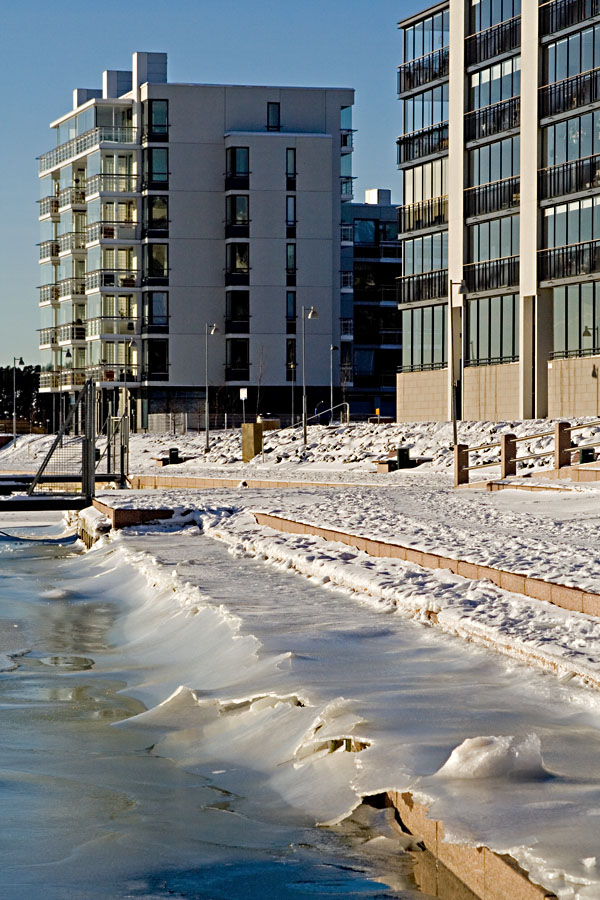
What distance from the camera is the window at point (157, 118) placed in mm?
89750

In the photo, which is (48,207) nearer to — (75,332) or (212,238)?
(75,332)

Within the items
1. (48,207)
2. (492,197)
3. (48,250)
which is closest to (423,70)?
(492,197)

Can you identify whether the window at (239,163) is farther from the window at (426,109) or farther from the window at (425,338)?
the window at (425,338)

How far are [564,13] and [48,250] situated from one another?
5849 centimetres

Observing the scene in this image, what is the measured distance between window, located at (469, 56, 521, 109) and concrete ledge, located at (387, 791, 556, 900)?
5125cm

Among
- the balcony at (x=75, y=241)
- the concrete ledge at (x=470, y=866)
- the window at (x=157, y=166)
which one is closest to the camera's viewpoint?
the concrete ledge at (x=470, y=866)

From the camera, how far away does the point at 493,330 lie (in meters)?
55.4

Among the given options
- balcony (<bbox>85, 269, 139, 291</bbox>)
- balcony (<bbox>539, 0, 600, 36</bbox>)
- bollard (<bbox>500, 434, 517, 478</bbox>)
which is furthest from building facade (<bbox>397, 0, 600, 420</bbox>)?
balcony (<bbox>85, 269, 139, 291</bbox>)

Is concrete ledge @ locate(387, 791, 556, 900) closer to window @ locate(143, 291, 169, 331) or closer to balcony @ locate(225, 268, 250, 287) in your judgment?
balcony @ locate(225, 268, 250, 287)

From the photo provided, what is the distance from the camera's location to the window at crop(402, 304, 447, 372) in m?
59.0

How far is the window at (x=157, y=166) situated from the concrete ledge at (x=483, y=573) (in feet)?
247

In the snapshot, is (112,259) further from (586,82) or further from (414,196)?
(586,82)

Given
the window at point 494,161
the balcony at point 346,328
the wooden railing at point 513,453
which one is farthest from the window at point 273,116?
the wooden railing at point 513,453

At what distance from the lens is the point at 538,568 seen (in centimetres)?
1243
